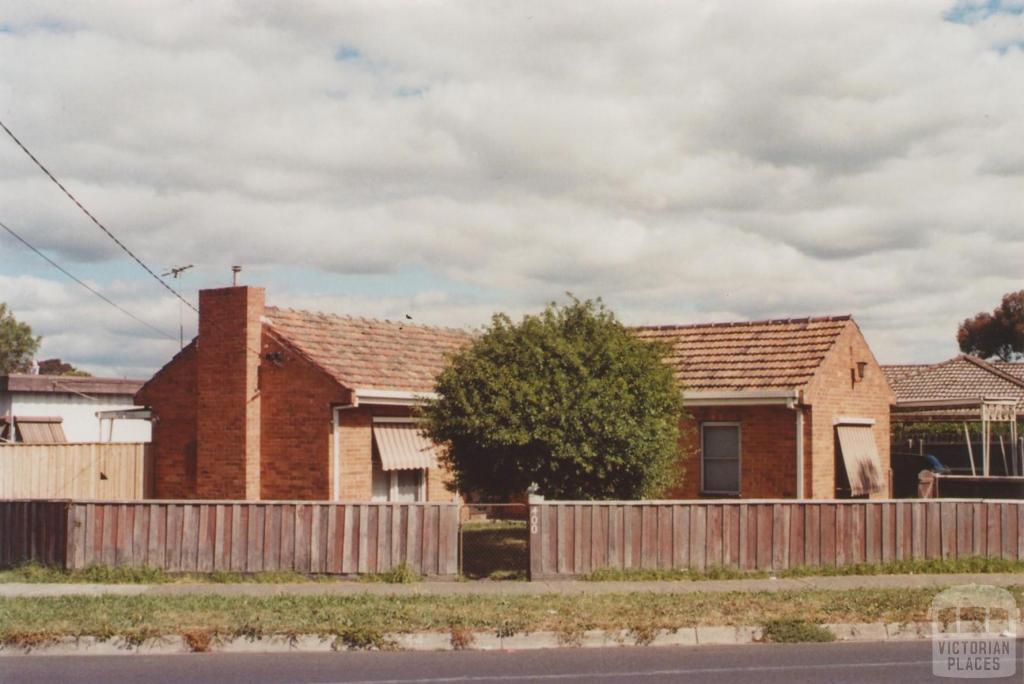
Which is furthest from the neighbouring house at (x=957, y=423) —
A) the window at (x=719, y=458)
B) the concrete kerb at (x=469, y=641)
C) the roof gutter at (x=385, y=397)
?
the concrete kerb at (x=469, y=641)

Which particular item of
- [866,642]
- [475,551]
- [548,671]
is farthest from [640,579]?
[548,671]

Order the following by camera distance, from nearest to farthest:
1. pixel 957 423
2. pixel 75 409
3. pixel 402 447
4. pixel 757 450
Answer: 1. pixel 757 450
2. pixel 402 447
3. pixel 75 409
4. pixel 957 423

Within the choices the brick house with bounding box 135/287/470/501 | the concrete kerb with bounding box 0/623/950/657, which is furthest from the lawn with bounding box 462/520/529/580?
the concrete kerb with bounding box 0/623/950/657

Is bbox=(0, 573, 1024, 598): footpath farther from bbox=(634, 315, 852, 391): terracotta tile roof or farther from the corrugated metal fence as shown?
bbox=(634, 315, 852, 391): terracotta tile roof

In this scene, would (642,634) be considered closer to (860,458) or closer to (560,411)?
(560,411)

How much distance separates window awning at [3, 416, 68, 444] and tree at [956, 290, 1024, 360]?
68.1 m

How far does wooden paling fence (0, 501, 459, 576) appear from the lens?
14594 mm

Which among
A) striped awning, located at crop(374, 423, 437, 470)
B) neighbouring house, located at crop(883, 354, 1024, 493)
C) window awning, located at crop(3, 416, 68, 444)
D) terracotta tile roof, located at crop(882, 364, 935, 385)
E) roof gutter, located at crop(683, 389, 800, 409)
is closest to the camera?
roof gutter, located at crop(683, 389, 800, 409)

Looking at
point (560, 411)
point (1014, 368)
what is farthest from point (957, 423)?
point (560, 411)

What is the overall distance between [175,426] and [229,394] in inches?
80.4

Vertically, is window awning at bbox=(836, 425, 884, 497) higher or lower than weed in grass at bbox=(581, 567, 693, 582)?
higher

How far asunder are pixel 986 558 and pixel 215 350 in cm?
1365

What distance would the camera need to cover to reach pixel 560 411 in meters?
15.4

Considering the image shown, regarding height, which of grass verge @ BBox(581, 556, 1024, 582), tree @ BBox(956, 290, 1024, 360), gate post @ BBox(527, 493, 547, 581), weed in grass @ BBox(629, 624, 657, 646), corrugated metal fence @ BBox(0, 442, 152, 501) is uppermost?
tree @ BBox(956, 290, 1024, 360)
